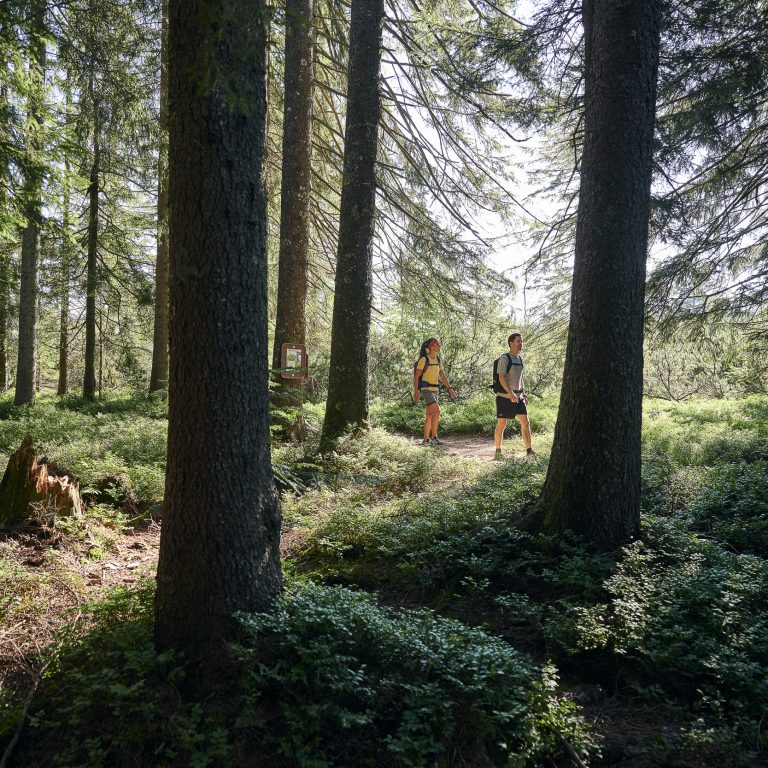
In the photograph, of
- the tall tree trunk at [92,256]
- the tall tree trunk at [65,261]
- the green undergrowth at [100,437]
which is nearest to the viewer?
the green undergrowth at [100,437]

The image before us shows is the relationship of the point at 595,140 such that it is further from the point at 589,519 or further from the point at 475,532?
the point at 475,532

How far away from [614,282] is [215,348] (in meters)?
3.42

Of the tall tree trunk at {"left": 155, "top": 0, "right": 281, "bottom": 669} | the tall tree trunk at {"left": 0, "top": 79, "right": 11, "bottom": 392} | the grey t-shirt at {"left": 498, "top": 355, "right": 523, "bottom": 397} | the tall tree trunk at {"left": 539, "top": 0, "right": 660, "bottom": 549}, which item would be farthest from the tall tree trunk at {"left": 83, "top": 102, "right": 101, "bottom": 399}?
the tall tree trunk at {"left": 539, "top": 0, "right": 660, "bottom": 549}

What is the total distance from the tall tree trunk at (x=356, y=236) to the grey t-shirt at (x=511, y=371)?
243 cm

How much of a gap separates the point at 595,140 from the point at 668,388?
56.2 ft

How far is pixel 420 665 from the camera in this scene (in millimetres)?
3000

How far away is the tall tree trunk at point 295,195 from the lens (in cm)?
949

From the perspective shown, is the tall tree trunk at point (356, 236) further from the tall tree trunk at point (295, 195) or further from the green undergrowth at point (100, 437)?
the green undergrowth at point (100, 437)

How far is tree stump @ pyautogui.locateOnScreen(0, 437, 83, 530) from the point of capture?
5.07 metres

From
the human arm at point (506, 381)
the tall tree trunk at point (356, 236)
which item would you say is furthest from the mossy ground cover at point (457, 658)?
the human arm at point (506, 381)

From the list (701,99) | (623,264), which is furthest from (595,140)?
(701,99)

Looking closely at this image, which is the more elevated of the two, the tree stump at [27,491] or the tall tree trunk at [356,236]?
the tall tree trunk at [356,236]

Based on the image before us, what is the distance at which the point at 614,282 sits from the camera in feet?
15.3

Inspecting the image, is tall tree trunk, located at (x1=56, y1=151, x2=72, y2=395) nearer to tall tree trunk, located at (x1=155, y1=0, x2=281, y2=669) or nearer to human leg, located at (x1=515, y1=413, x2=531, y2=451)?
tall tree trunk, located at (x1=155, y1=0, x2=281, y2=669)
